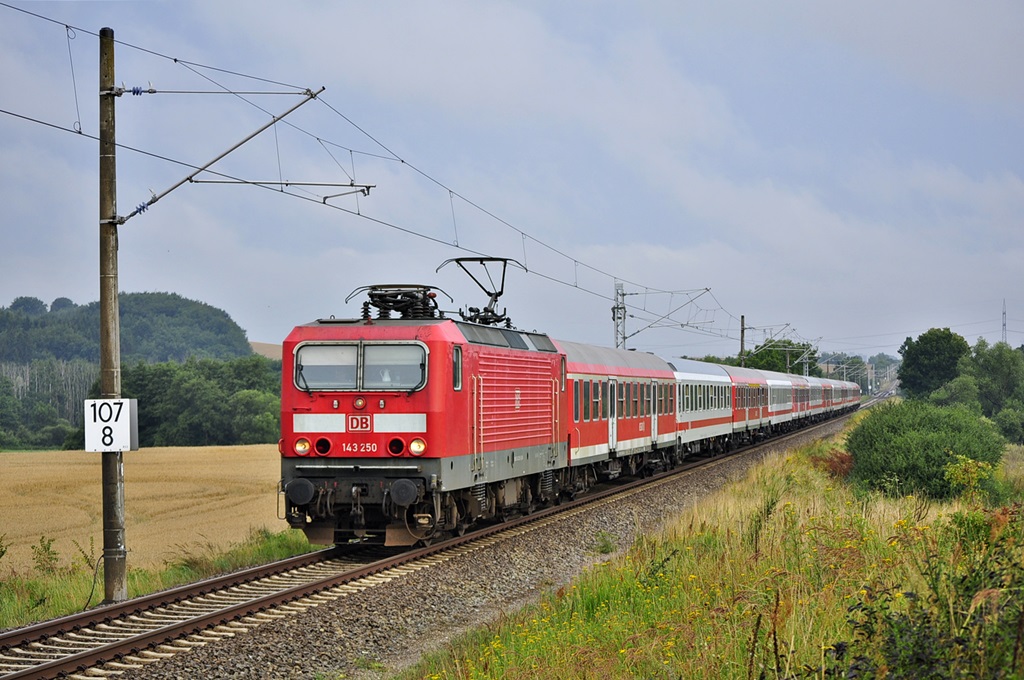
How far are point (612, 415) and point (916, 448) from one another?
794 cm

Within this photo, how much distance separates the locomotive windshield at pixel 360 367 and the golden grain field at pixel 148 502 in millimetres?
4242

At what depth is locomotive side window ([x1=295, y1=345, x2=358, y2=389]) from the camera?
15195mm

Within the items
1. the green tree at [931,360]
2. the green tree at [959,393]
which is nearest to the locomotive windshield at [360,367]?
the green tree at [959,393]

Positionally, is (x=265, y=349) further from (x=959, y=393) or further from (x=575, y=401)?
(x=575, y=401)

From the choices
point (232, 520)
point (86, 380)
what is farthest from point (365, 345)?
point (86, 380)

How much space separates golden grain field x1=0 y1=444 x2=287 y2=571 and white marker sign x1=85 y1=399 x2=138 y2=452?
3.38 metres

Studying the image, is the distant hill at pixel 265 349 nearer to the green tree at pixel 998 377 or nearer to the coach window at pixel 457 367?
the green tree at pixel 998 377

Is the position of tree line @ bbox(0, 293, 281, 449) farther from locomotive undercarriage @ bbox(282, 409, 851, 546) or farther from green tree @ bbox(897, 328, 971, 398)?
green tree @ bbox(897, 328, 971, 398)

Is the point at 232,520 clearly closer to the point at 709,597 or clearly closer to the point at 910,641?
the point at 709,597

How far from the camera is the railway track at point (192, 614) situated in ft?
31.1

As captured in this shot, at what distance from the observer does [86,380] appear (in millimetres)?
113250

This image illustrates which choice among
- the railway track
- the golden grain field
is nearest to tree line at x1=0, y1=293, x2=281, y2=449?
the golden grain field

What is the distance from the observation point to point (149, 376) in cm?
7500

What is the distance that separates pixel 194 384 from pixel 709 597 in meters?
68.5
